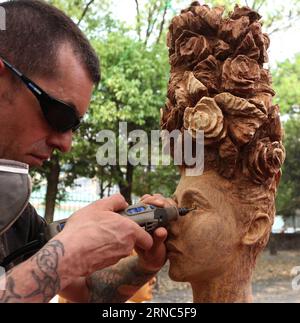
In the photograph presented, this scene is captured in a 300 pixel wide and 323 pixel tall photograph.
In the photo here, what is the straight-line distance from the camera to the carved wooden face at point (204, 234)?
2025mm

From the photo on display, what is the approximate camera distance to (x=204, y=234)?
2.02 m

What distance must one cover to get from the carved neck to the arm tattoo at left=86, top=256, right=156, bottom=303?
0.28 metres

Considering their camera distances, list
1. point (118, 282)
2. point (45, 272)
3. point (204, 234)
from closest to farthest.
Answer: point (45, 272) < point (204, 234) < point (118, 282)

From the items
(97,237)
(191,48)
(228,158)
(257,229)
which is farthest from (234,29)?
(97,237)

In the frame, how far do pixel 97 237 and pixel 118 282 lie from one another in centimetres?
70

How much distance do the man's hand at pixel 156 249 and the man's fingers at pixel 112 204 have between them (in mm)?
186

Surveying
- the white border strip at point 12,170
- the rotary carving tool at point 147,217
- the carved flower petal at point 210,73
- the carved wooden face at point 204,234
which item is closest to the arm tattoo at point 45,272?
the rotary carving tool at point 147,217

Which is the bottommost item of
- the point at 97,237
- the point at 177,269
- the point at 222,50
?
the point at 177,269

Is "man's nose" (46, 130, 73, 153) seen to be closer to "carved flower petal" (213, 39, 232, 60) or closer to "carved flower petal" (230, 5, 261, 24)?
"carved flower petal" (213, 39, 232, 60)

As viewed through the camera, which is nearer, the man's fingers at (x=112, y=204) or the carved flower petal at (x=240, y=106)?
the man's fingers at (x=112, y=204)

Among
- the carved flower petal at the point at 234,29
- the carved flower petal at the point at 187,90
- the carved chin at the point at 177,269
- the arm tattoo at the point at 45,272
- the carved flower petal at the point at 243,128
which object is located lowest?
the carved chin at the point at 177,269

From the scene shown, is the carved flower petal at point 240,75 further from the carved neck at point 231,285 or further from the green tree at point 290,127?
the green tree at point 290,127

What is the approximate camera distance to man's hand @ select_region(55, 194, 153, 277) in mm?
1589

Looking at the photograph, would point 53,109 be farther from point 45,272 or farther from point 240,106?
point 240,106
